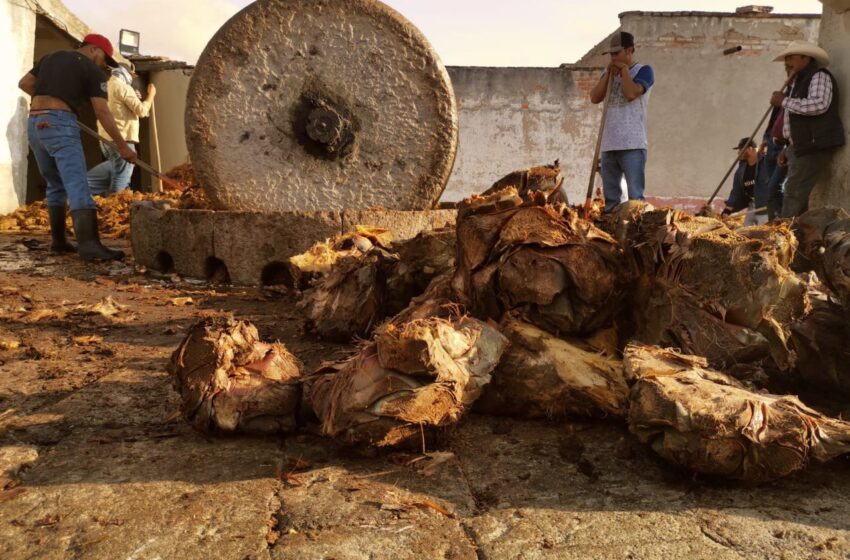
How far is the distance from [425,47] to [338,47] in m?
0.59

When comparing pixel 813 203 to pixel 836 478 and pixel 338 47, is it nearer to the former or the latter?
pixel 338 47

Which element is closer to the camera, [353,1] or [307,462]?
[307,462]

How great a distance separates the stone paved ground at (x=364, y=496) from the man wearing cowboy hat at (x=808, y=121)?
170 inches

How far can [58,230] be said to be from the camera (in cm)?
633

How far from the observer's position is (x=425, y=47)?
4988 mm

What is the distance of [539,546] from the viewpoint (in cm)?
157

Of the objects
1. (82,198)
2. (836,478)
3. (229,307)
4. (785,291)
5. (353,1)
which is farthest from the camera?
(82,198)

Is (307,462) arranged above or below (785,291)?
below

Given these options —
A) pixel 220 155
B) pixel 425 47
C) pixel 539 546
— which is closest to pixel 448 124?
pixel 425 47

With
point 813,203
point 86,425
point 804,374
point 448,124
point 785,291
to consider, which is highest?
point 448,124

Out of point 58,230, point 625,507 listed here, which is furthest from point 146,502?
point 58,230

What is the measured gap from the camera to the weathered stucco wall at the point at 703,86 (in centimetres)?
1533

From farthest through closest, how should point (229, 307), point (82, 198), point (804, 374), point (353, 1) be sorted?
point (82, 198) < point (353, 1) < point (229, 307) < point (804, 374)

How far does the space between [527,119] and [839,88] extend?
28.5 ft
